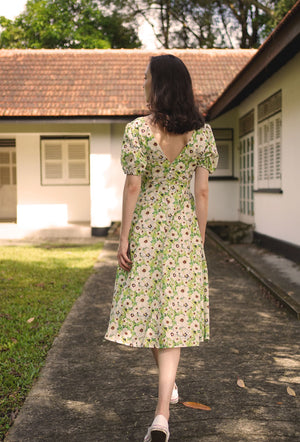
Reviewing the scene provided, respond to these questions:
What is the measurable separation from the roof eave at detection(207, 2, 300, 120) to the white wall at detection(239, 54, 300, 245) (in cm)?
21

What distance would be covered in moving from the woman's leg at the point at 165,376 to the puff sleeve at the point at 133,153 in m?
0.92

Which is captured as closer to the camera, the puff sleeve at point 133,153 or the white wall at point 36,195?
the puff sleeve at point 133,153

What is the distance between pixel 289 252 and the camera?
8.17 metres

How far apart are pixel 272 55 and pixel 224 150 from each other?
6.49m

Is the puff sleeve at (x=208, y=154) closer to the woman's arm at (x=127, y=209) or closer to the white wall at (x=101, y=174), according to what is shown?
the woman's arm at (x=127, y=209)

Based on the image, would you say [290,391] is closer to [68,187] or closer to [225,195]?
[225,195]

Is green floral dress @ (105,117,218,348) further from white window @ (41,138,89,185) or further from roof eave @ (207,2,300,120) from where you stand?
white window @ (41,138,89,185)

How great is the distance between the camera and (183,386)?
3227mm

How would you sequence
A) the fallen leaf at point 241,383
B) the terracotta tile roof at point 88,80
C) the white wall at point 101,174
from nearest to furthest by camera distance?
the fallen leaf at point 241,383 → the terracotta tile roof at point 88,80 → the white wall at point 101,174

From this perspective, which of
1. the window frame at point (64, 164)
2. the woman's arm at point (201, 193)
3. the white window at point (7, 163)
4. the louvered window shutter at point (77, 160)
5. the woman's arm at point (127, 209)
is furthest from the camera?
the white window at point (7, 163)

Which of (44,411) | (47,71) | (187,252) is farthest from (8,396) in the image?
(47,71)

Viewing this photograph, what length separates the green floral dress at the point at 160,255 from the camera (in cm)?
255

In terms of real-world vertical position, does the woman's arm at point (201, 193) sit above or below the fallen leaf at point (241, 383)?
above

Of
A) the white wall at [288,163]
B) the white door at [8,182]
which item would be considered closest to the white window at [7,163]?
the white door at [8,182]
